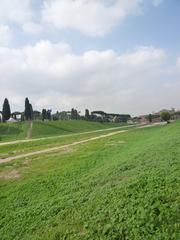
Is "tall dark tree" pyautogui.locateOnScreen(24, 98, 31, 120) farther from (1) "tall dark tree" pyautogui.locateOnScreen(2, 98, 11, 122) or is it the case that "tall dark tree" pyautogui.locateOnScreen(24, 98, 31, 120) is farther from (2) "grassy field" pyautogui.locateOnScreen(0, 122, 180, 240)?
(2) "grassy field" pyautogui.locateOnScreen(0, 122, 180, 240)

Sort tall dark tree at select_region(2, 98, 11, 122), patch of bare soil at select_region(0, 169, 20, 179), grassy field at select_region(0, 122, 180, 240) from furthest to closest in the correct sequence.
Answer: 1. tall dark tree at select_region(2, 98, 11, 122)
2. patch of bare soil at select_region(0, 169, 20, 179)
3. grassy field at select_region(0, 122, 180, 240)

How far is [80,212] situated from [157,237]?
9.52 ft

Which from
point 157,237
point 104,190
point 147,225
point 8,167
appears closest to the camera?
point 157,237

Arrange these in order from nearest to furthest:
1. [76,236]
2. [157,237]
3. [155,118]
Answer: [157,237]
[76,236]
[155,118]

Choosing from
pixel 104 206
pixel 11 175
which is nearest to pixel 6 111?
pixel 11 175

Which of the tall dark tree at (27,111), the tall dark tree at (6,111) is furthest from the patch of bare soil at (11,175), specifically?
the tall dark tree at (27,111)

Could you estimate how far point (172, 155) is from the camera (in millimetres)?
13555

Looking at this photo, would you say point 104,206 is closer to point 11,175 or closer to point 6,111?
point 11,175

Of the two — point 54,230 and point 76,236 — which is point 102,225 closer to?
point 76,236

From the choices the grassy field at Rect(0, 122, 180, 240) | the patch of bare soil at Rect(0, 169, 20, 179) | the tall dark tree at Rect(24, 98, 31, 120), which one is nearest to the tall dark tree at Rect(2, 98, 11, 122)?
the tall dark tree at Rect(24, 98, 31, 120)

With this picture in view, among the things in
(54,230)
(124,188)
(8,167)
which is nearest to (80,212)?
(54,230)

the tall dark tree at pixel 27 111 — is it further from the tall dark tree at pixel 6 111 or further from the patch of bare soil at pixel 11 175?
the patch of bare soil at pixel 11 175

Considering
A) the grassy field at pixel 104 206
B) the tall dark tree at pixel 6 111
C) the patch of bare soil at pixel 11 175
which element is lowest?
the patch of bare soil at pixel 11 175

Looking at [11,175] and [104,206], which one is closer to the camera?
[104,206]
